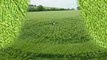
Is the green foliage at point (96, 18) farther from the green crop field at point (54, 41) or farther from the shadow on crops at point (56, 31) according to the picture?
the shadow on crops at point (56, 31)

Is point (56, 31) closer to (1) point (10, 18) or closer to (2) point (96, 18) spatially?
(2) point (96, 18)

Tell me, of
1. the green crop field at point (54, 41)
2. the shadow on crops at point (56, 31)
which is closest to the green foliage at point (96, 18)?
the green crop field at point (54, 41)

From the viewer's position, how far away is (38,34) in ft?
26.9

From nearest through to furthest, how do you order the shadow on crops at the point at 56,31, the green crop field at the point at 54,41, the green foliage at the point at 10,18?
1. the green foliage at the point at 10,18
2. the green crop field at the point at 54,41
3. the shadow on crops at the point at 56,31

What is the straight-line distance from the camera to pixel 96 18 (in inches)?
250

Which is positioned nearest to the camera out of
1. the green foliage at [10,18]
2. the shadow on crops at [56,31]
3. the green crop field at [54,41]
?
the green foliage at [10,18]

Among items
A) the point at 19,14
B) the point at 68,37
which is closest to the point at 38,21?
the point at 68,37

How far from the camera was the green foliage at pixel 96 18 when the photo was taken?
6.21 meters

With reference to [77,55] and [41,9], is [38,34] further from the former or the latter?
[77,55]

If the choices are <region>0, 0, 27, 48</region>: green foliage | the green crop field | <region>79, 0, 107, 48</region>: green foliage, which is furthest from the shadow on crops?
<region>0, 0, 27, 48</region>: green foliage

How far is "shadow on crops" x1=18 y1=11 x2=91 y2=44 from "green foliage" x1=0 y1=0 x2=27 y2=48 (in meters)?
1.39

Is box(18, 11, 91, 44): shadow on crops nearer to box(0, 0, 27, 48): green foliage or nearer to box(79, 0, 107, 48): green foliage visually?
box(79, 0, 107, 48): green foliage

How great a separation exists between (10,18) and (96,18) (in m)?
1.57

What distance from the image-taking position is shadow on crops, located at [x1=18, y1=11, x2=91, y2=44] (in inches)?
309
